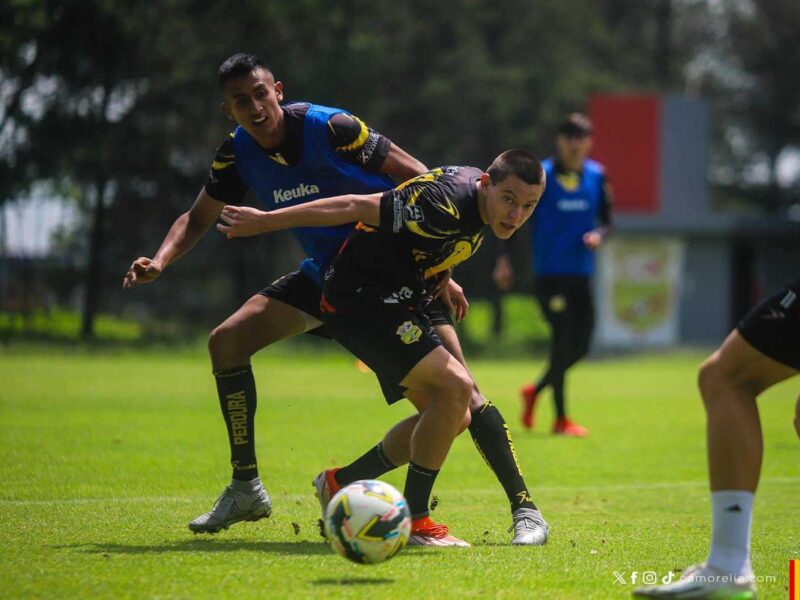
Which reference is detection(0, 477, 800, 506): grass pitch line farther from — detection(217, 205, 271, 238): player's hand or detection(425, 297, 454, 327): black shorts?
detection(217, 205, 271, 238): player's hand

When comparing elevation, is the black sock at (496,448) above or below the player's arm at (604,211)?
below

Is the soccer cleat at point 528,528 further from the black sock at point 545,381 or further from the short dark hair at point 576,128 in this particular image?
the short dark hair at point 576,128

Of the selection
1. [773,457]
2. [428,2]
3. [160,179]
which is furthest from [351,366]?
[428,2]

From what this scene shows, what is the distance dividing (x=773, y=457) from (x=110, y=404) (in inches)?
282

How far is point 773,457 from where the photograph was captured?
10.8 m

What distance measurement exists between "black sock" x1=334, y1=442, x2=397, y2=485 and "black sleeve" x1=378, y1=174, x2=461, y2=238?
57.5 inches

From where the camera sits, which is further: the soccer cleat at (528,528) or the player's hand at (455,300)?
the player's hand at (455,300)

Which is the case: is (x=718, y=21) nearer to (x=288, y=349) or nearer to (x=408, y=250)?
(x=288, y=349)

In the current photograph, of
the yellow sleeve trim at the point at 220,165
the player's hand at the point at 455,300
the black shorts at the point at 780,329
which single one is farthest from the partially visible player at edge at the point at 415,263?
the black shorts at the point at 780,329

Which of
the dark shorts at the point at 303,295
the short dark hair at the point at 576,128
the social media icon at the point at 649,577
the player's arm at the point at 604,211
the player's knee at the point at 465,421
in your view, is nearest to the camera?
the social media icon at the point at 649,577

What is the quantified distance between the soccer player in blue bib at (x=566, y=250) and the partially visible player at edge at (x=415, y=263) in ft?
20.5

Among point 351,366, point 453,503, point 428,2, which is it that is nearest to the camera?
point 453,503

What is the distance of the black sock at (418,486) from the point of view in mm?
6309

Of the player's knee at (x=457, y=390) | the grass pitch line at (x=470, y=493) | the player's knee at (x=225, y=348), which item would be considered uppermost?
the player's knee at (x=225, y=348)
